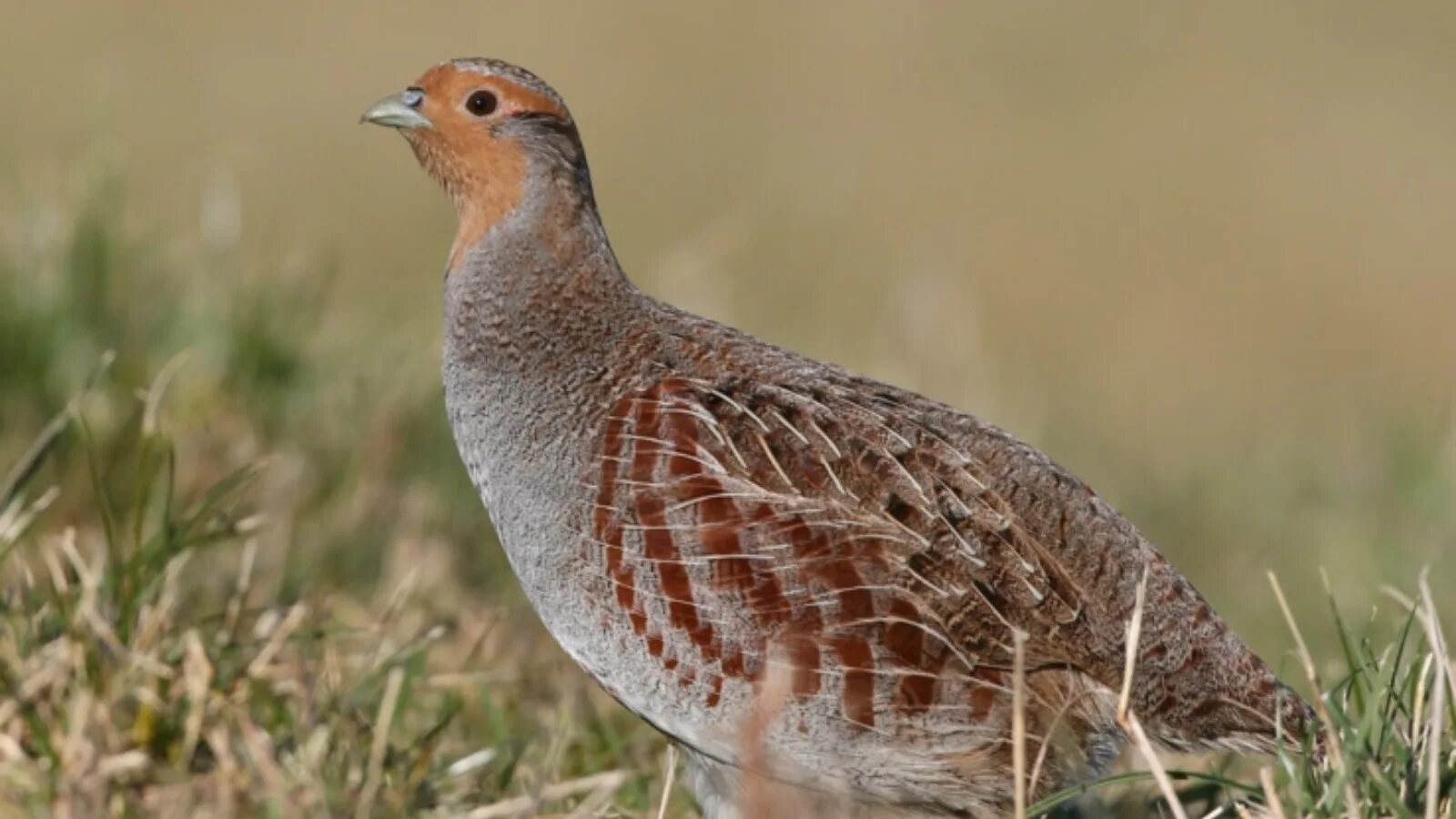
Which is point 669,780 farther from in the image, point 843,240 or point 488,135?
point 843,240

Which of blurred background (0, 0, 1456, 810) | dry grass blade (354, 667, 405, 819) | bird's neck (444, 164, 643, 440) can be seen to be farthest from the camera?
blurred background (0, 0, 1456, 810)

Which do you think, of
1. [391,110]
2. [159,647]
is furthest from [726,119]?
[159,647]

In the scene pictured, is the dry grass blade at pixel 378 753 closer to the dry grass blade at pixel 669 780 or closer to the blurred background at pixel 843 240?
the dry grass blade at pixel 669 780

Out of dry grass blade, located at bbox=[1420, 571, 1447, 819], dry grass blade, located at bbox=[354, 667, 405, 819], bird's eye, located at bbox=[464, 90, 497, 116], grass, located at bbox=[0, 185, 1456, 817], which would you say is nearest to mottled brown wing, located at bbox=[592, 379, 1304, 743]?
grass, located at bbox=[0, 185, 1456, 817]

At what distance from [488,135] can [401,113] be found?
0.72 ft

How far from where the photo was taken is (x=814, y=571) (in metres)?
3.95

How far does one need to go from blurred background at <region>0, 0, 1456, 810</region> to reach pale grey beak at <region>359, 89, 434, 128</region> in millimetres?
846

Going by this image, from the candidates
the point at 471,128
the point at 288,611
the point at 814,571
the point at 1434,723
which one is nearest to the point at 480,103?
the point at 471,128

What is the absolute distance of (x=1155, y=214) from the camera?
1466cm

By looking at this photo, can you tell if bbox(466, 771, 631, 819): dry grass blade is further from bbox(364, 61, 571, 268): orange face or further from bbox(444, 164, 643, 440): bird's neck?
bbox(364, 61, 571, 268): orange face

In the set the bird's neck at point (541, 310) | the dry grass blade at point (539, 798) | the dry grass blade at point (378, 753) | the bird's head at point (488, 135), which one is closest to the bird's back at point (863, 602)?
the bird's neck at point (541, 310)

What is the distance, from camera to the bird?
393 centimetres

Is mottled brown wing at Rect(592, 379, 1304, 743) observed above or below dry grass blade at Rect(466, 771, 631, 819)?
above

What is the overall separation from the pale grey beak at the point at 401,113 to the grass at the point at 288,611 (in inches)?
28.5
